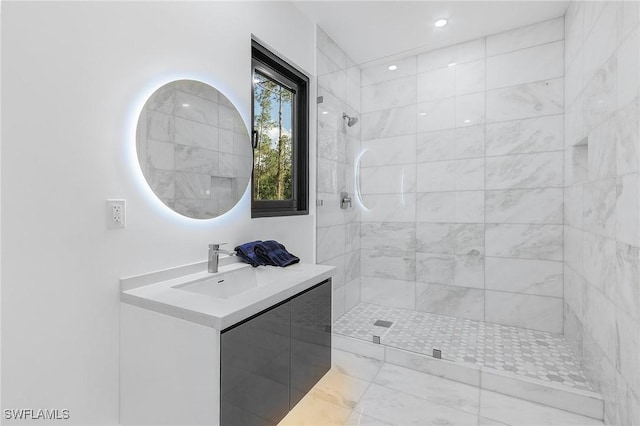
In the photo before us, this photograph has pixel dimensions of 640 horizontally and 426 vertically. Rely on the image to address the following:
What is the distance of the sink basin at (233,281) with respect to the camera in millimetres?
1544

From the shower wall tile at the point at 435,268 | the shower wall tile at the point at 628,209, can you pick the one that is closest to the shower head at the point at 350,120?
the shower wall tile at the point at 435,268

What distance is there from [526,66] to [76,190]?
3076 millimetres

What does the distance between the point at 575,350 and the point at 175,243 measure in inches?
102

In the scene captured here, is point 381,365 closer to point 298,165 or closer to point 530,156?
point 298,165

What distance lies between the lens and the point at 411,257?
9.39ft

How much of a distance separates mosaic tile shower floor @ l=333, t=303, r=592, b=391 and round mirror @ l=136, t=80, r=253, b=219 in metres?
1.48

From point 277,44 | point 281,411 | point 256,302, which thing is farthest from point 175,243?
point 277,44

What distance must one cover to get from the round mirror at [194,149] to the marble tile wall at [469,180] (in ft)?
4.30

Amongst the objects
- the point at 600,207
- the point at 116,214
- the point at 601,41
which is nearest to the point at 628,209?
the point at 600,207

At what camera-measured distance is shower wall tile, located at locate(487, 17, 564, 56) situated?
8.03ft

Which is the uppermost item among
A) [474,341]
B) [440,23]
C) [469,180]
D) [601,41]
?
[440,23]

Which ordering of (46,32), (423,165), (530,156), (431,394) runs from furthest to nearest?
(423,165), (530,156), (431,394), (46,32)

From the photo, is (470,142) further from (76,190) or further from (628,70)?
(76,190)

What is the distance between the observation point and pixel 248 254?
1821mm
